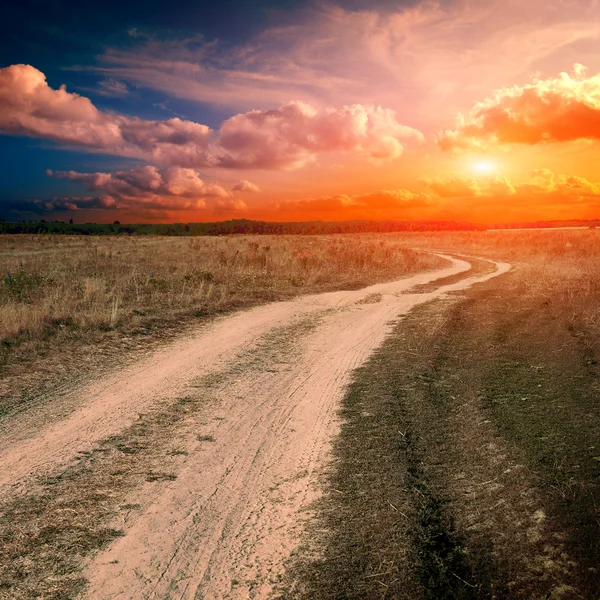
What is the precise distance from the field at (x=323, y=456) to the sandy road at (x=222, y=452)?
0.08 feet

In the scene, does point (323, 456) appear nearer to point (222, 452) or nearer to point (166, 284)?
point (222, 452)

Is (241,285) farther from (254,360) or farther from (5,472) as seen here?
(5,472)

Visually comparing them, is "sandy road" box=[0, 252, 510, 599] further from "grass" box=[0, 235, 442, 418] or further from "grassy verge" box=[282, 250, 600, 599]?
"grass" box=[0, 235, 442, 418]

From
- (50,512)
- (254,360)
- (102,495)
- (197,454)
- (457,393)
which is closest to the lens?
(50,512)

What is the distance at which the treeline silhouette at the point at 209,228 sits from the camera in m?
92.8

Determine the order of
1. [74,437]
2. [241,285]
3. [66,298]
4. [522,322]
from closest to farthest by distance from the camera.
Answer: [74,437], [522,322], [66,298], [241,285]

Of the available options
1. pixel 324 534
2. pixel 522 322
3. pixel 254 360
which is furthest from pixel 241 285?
pixel 324 534

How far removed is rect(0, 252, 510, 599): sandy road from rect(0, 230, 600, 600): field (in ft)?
0.08

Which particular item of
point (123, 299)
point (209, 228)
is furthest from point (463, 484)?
point (209, 228)

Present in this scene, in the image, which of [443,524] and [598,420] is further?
[598,420]

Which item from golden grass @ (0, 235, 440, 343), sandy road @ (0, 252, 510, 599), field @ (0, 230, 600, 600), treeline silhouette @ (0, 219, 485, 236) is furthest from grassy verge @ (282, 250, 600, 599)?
treeline silhouette @ (0, 219, 485, 236)

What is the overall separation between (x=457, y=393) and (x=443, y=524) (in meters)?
2.92

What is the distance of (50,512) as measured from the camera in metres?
3.58

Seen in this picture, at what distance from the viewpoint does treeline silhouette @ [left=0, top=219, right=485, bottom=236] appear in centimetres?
9276
